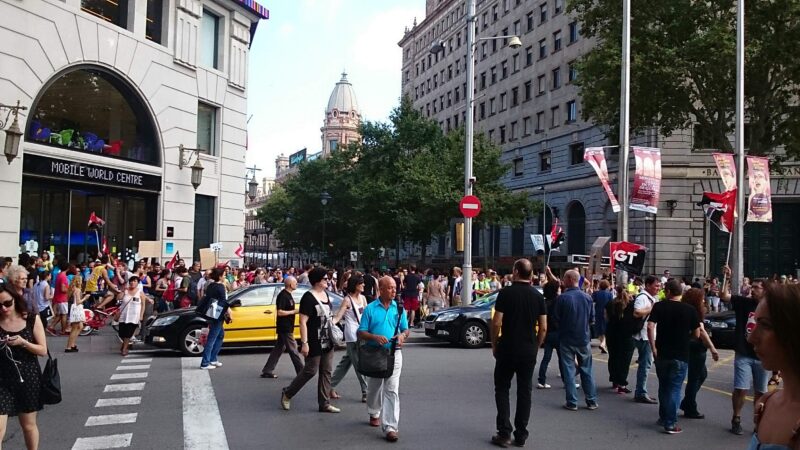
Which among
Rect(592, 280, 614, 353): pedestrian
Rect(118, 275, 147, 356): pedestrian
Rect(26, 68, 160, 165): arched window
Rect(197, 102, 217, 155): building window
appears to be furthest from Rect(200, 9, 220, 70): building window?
Rect(592, 280, 614, 353): pedestrian

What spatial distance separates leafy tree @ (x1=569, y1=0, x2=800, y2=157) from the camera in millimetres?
23188

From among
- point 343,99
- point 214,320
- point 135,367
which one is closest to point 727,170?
point 214,320

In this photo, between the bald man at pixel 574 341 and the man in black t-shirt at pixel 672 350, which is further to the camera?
Result: the bald man at pixel 574 341

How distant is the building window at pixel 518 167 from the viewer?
50.1 metres

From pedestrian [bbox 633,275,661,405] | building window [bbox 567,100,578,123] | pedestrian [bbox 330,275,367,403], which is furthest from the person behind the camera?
building window [bbox 567,100,578,123]

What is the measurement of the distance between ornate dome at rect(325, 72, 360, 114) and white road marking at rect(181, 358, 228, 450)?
496ft

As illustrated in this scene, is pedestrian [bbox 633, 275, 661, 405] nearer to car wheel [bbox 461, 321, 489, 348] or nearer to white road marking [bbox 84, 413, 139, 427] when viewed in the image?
car wheel [bbox 461, 321, 489, 348]

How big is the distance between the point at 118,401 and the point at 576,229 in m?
37.4

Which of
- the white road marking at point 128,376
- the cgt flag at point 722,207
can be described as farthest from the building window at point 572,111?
the white road marking at point 128,376

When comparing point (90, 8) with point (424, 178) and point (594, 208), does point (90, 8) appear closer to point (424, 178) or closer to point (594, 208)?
point (424, 178)

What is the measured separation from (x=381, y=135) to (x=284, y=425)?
126 ft

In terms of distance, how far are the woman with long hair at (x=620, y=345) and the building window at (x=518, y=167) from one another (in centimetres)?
4072

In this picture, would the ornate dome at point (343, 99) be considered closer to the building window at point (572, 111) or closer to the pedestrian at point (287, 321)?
the building window at point (572, 111)

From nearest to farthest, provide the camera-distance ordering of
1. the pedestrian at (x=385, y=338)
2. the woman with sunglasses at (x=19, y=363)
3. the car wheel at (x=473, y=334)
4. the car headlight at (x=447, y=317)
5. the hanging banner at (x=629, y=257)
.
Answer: the woman with sunglasses at (x=19, y=363) → the pedestrian at (x=385, y=338) → the car wheel at (x=473, y=334) → the car headlight at (x=447, y=317) → the hanging banner at (x=629, y=257)
